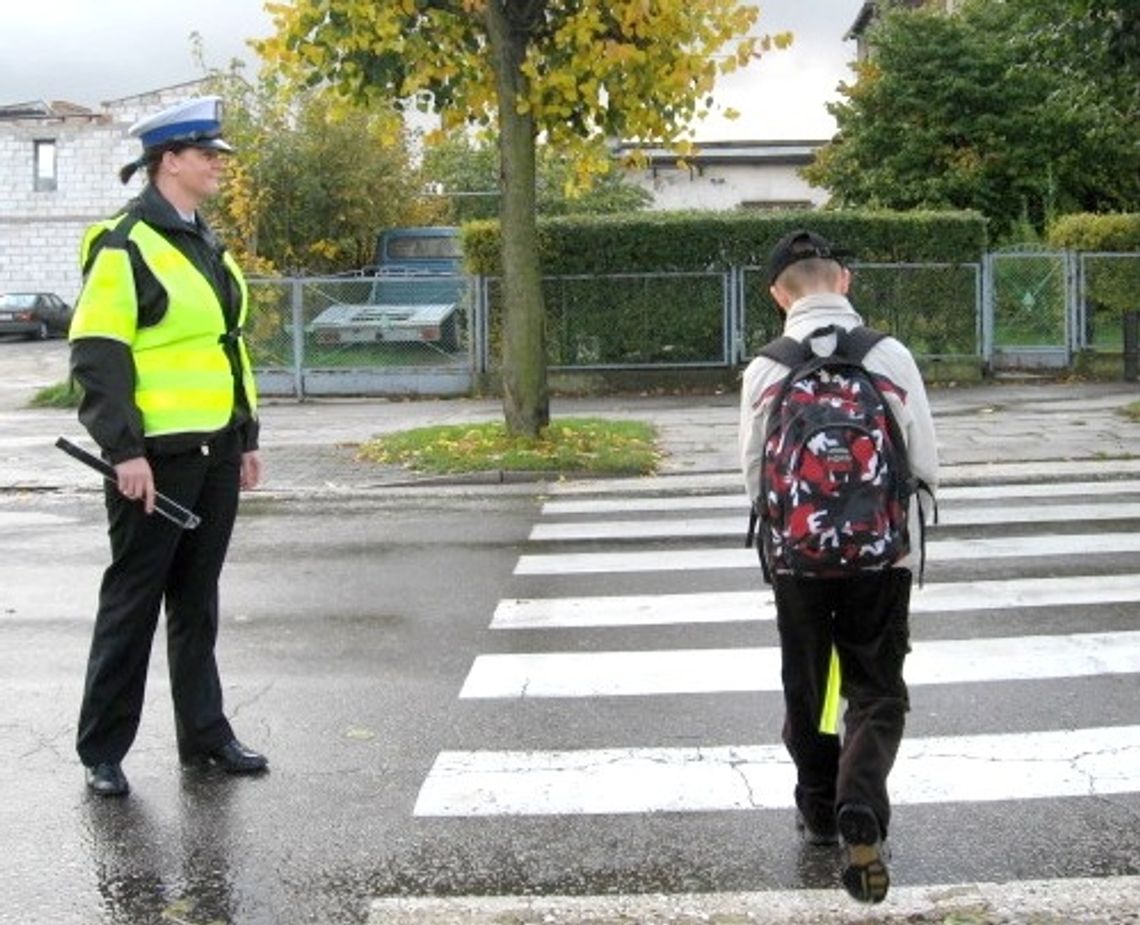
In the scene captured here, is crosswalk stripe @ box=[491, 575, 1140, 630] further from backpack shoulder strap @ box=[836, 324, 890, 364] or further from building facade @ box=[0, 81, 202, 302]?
building facade @ box=[0, 81, 202, 302]

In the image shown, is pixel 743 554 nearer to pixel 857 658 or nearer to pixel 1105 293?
pixel 857 658

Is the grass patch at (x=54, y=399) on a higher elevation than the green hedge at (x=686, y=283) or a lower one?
lower

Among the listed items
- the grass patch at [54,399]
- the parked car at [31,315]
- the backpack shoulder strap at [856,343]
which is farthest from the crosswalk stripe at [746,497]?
the parked car at [31,315]

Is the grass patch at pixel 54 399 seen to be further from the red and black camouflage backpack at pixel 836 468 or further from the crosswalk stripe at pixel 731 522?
the red and black camouflage backpack at pixel 836 468

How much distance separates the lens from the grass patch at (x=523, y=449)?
46.5 ft

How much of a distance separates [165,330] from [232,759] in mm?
1428

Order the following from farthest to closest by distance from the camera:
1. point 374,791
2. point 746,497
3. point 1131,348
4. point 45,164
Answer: point 45,164
point 1131,348
point 746,497
point 374,791

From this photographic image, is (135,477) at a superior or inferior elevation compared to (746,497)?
superior

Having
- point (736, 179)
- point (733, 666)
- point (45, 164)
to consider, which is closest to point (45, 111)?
point (45, 164)

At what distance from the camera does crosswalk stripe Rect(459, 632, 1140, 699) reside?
6.68 meters

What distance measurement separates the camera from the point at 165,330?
533 centimetres

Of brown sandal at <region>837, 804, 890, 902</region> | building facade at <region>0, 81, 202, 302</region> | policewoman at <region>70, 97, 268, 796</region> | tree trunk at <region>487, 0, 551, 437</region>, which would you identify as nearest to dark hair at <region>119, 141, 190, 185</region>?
policewoman at <region>70, 97, 268, 796</region>

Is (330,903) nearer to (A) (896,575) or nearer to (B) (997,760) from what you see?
(A) (896,575)

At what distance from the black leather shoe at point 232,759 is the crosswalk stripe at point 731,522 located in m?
5.10
